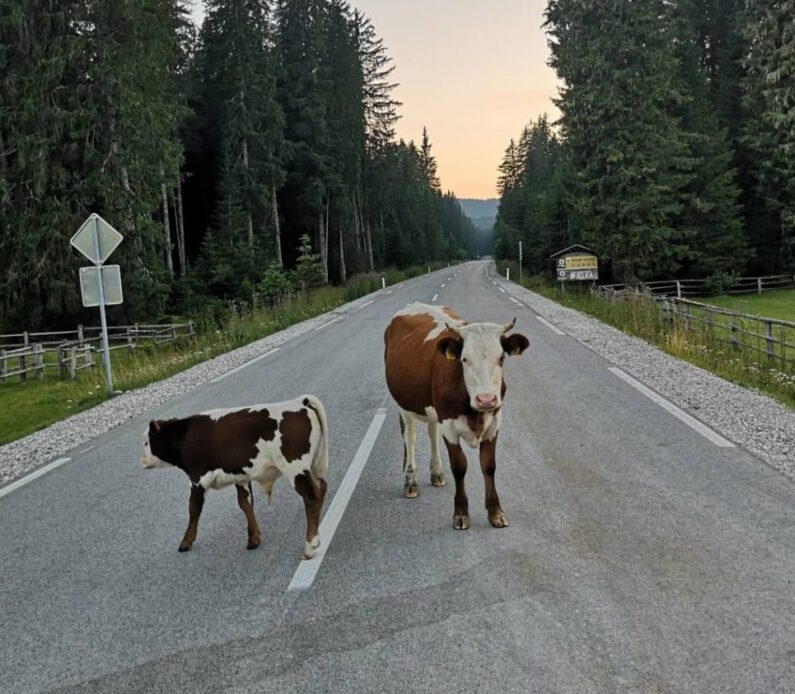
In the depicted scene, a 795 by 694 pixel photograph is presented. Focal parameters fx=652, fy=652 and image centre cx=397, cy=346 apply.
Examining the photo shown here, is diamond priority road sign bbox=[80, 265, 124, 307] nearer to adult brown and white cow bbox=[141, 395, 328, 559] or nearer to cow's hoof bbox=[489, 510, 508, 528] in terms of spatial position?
adult brown and white cow bbox=[141, 395, 328, 559]

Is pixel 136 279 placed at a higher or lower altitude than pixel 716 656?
higher

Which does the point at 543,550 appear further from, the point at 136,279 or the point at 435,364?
the point at 136,279

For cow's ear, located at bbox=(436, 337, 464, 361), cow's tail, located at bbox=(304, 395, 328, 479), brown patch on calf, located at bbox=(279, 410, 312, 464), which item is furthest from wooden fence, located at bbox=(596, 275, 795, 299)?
brown patch on calf, located at bbox=(279, 410, 312, 464)

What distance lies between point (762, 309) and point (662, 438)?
2620 cm

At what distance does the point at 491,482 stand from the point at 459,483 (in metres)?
0.25

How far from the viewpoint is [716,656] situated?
3133 millimetres

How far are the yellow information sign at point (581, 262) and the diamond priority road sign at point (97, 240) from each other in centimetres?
2370

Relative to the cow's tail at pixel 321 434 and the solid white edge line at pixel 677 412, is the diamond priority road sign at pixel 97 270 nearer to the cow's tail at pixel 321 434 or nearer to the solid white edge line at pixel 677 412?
the cow's tail at pixel 321 434

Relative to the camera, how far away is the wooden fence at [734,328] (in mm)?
11656

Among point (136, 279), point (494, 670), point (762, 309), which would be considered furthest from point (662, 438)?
point (762, 309)

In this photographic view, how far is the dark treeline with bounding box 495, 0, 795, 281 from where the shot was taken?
30219 mm

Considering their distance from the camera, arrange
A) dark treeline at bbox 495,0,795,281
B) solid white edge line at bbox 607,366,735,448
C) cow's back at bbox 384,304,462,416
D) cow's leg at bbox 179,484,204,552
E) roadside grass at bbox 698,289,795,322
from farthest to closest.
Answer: dark treeline at bbox 495,0,795,281
roadside grass at bbox 698,289,795,322
solid white edge line at bbox 607,366,735,448
cow's back at bbox 384,304,462,416
cow's leg at bbox 179,484,204,552

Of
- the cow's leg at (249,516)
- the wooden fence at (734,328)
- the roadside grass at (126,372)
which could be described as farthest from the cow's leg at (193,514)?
the wooden fence at (734,328)

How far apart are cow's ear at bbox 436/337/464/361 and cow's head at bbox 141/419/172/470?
2.06m
